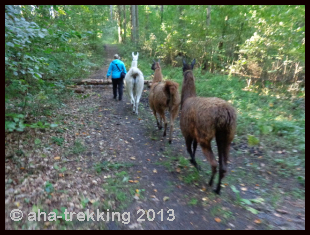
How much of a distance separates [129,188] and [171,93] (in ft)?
9.22

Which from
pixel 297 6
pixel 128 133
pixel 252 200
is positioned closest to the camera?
pixel 252 200

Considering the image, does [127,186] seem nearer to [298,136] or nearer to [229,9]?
[298,136]

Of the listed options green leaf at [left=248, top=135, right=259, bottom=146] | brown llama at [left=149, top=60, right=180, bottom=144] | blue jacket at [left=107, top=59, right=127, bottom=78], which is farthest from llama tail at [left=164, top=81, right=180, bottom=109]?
blue jacket at [left=107, top=59, right=127, bottom=78]

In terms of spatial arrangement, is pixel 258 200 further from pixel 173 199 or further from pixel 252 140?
pixel 252 140

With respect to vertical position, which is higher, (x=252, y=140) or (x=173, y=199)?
(x=252, y=140)

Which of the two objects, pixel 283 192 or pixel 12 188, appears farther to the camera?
pixel 283 192

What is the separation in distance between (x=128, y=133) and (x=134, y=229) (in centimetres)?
370

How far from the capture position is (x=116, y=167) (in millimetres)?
4277

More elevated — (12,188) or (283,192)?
(12,188)

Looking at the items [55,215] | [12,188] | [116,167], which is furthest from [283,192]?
[12,188]

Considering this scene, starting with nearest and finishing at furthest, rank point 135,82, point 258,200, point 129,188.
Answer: point 258,200, point 129,188, point 135,82

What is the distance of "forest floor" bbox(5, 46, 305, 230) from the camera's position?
9.65ft

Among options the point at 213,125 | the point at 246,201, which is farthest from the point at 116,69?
the point at 246,201

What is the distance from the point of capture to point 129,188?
3629mm
